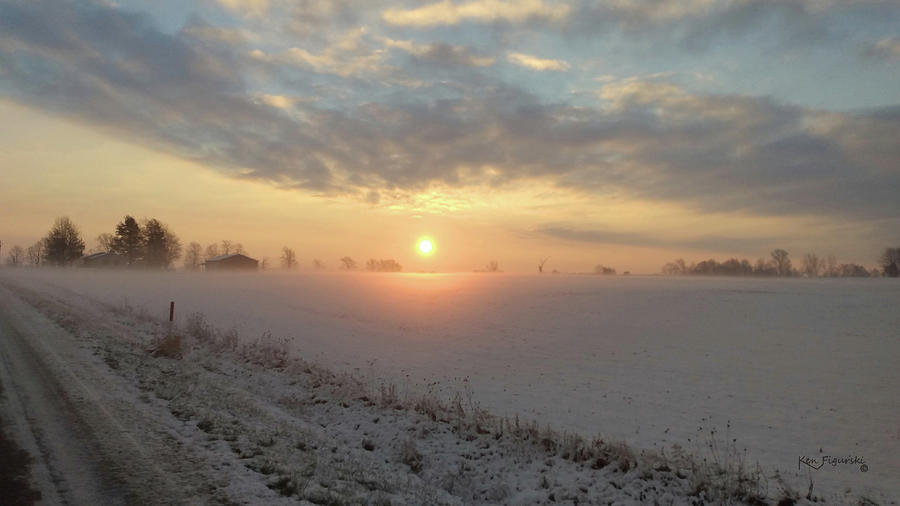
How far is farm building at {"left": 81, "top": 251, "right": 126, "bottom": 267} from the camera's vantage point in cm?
10872

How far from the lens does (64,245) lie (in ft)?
374

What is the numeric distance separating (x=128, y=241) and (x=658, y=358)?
11503 cm

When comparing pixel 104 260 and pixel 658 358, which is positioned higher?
pixel 104 260

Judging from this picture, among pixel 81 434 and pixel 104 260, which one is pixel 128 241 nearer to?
pixel 104 260

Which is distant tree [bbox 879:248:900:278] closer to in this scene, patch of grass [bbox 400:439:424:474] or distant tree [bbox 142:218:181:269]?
patch of grass [bbox 400:439:424:474]

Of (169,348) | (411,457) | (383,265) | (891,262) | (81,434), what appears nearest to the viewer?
(81,434)

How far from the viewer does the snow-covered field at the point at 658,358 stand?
47.5 feet

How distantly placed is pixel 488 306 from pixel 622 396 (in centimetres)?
2891

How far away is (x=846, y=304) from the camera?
4203cm

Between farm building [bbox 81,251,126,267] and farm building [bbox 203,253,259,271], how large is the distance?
18558 mm

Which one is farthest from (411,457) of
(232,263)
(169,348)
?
(232,263)

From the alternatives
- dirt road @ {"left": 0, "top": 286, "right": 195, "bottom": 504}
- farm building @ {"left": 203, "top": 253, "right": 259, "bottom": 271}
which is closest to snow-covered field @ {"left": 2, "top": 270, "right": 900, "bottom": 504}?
dirt road @ {"left": 0, "top": 286, "right": 195, "bottom": 504}

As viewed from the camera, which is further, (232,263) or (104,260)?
(104,260)

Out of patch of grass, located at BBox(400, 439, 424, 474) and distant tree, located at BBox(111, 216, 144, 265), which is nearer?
patch of grass, located at BBox(400, 439, 424, 474)
